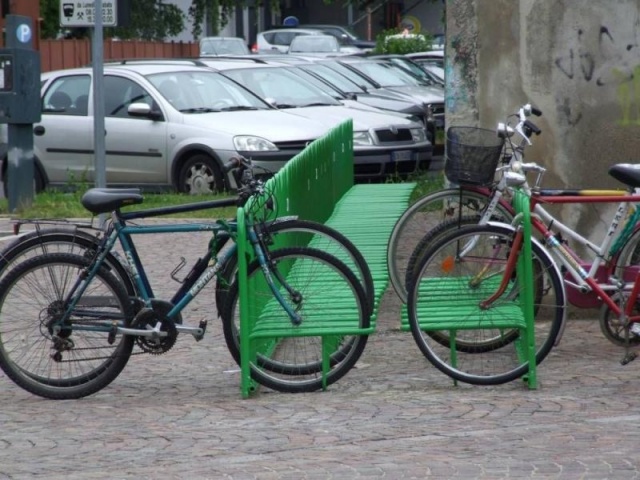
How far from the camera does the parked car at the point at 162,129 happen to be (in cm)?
1588

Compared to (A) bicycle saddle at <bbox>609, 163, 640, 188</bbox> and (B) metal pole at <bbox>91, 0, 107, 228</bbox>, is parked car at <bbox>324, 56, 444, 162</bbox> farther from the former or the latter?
(A) bicycle saddle at <bbox>609, 163, 640, 188</bbox>

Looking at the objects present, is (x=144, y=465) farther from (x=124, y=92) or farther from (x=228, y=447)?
(x=124, y=92)

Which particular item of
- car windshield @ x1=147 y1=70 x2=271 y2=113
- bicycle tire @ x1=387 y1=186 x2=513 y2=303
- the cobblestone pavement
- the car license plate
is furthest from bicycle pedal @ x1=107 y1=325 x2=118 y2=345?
the car license plate

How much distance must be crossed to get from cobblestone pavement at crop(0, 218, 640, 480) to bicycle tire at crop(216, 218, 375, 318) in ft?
1.63

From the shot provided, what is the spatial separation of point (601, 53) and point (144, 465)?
13.2ft

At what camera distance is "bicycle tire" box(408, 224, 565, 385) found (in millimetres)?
7180

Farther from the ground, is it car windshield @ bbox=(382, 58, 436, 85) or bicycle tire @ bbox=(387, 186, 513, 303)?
car windshield @ bbox=(382, 58, 436, 85)

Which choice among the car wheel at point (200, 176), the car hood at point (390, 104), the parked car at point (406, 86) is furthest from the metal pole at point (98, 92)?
the parked car at point (406, 86)

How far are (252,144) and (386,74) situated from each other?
8.83m

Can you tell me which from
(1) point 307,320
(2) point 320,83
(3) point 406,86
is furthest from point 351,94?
(1) point 307,320

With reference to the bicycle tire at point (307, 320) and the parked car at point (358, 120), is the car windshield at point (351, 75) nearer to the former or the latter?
the parked car at point (358, 120)

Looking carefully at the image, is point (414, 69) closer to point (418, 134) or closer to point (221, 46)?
point (418, 134)

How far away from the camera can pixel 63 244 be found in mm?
7258

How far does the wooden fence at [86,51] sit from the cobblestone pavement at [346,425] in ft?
85.4
